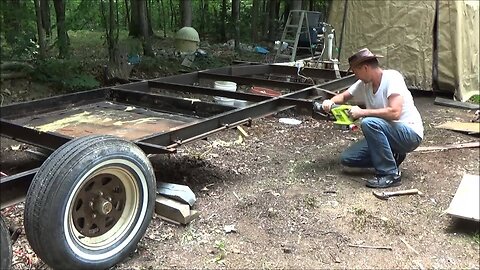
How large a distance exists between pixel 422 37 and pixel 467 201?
6.11 metres

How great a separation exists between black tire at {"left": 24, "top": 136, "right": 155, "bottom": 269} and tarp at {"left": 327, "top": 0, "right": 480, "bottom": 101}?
773cm

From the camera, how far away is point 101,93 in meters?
5.30

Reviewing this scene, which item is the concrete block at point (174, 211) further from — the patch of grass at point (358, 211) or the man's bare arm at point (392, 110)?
the man's bare arm at point (392, 110)

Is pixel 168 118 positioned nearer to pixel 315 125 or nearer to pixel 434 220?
pixel 434 220

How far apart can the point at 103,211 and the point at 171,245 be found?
606 millimetres

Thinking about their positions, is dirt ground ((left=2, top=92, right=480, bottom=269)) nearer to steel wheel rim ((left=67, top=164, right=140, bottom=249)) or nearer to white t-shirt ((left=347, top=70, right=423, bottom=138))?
steel wheel rim ((left=67, top=164, right=140, bottom=249))

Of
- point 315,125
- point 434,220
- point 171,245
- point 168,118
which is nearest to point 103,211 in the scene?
point 171,245

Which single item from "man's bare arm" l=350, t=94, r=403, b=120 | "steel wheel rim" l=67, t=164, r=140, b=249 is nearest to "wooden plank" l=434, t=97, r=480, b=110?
"man's bare arm" l=350, t=94, r=403, b=120

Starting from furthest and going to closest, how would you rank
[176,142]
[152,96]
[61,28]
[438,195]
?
[61,28], [152,96], [438,195], [176,142]

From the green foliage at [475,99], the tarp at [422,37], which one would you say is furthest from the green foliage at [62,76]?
the green foliage at [475,99]

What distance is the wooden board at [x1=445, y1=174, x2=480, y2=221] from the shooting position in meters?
3.82

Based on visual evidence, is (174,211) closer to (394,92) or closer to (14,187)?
(14,187)

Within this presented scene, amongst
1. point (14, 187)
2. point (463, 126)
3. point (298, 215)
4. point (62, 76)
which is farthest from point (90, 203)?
point (463, 126)

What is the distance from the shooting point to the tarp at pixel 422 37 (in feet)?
30.3
